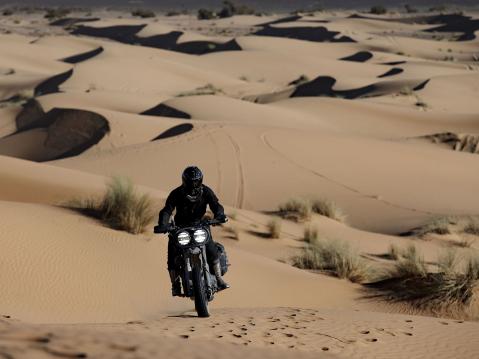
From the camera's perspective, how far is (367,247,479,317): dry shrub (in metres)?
8.09

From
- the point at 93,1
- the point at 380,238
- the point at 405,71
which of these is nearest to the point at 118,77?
the point at 405,71

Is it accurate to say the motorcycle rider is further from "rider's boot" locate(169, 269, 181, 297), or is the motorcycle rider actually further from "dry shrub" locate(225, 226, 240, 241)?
"dry shrub" locate(225, 226, 240, 241)

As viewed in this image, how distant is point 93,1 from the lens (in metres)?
113

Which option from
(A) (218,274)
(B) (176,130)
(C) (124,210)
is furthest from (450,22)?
(A) (218,274)

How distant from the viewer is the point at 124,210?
9.73 m

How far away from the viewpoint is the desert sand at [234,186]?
19.5 feet

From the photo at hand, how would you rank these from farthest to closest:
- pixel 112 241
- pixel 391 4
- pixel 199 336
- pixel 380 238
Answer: pixel 391 4 → pixel 380 238 → pixel 112 241 → pixel 199 336

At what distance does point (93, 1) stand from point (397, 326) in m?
113

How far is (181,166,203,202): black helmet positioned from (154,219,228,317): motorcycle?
9.4 inches

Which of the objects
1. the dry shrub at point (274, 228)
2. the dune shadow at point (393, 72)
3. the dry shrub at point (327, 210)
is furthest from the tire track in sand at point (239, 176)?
the dune shadow at point (393, 72)

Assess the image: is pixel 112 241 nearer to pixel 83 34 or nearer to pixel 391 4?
pixel 83 34

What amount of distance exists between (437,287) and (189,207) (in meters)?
3.48

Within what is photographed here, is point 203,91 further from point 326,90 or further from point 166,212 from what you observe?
point 166,212

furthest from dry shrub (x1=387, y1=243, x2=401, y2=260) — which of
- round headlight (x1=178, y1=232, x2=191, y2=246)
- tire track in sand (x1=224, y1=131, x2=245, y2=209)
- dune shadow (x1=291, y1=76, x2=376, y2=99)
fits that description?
dune shadow (x1=291, y1=76, x2=376, y2=99)
